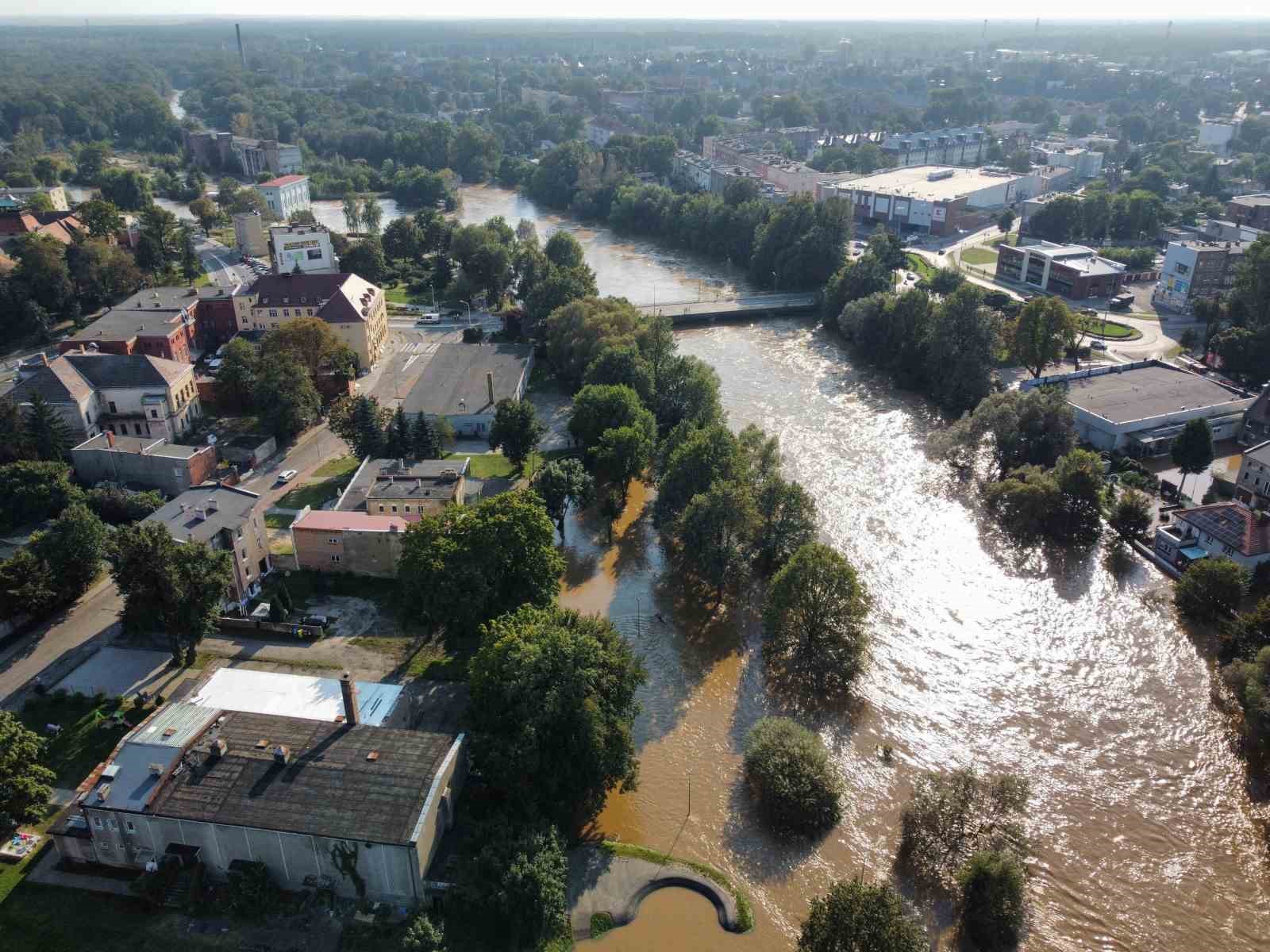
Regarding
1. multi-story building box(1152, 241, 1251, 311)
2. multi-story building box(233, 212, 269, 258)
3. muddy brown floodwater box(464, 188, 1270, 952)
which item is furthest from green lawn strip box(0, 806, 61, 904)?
multi-story building box(1152, 241, 1251, 311)

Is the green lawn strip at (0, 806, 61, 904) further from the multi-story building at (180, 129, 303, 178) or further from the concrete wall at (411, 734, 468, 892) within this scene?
the multi-story building at (180, 129, 303, 178)

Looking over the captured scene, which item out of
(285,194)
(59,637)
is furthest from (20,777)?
(285,194)

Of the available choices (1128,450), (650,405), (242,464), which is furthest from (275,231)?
(1128,450)

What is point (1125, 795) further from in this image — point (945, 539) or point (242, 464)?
point (242, 464)

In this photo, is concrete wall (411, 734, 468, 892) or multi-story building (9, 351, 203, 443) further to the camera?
multi-story building (9, 351, 203, 443)

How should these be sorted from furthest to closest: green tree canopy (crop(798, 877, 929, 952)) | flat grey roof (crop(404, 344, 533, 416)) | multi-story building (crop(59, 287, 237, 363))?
multi-story building (crop(59, 287, 237, 363))
flat grey roof (crop(404, 344, 533, 416))
green tree canopy (crop(798, 877, 929, 952))
